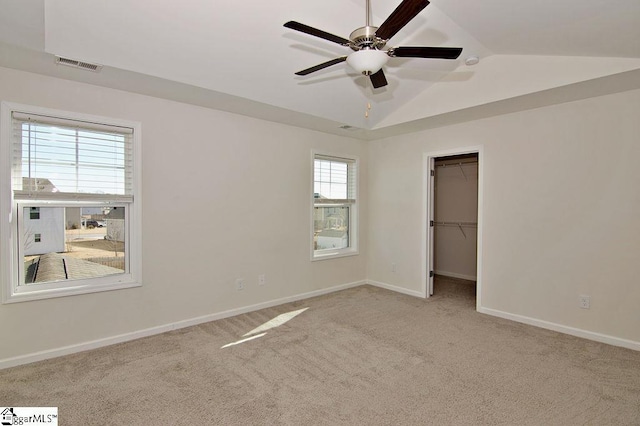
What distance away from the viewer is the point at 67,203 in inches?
118

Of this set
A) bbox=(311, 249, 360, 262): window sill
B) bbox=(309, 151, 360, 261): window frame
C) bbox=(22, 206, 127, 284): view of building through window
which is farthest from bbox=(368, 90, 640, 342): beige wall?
bbox=(22, 206, 127, 284): view of building through window

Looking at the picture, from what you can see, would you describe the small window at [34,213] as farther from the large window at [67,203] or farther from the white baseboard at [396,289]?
the white baseboard at [396,289]

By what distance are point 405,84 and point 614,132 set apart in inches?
83.3

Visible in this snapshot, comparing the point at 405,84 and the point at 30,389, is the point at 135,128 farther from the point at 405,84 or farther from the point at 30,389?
the point at 405,84

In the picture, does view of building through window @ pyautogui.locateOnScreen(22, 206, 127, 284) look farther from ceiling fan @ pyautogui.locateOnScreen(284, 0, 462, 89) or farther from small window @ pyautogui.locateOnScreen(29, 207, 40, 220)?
ceiling fan @ pyautogui.locateOnScreen(284, 0, 462, 89)

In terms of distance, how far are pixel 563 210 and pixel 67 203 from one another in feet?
16.1

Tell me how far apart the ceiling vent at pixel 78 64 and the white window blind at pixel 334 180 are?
2.83 meters

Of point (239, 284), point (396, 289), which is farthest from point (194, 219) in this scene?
point (396, 289)

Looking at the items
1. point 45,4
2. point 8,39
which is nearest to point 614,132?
point 45,4

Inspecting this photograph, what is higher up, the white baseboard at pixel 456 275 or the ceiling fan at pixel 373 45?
the ceiling fan at pixel 373 45

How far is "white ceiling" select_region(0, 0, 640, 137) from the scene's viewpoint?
2352mm

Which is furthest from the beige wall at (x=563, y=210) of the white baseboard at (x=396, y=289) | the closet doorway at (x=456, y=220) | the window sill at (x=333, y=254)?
the window sill at (x=333, y=254)

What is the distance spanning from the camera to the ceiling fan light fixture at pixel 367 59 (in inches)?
79.7

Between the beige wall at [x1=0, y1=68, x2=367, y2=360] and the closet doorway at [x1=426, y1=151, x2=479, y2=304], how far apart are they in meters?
2.71
